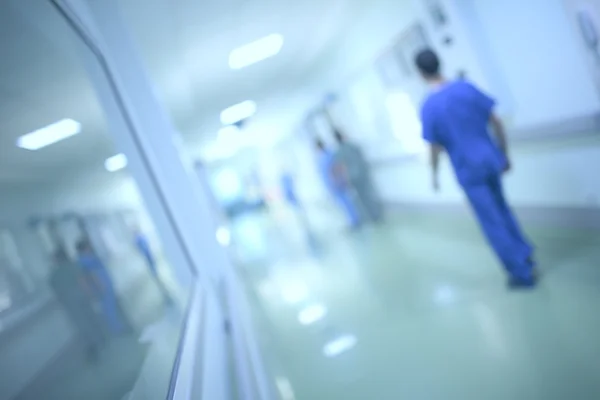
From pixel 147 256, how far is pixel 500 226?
2.18 metres

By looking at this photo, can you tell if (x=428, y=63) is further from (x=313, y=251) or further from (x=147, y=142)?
(x=313, y=251)

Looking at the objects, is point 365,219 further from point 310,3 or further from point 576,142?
point 576,142

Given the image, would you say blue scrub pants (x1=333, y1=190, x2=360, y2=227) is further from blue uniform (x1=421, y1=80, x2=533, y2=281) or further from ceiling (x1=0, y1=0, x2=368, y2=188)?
blue uniform (x1=421, y1=80, x2=533, y2=281)

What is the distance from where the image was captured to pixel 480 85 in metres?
4.18

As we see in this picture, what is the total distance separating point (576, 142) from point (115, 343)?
139 inches

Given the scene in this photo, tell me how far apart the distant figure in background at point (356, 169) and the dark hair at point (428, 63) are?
3.68 metres

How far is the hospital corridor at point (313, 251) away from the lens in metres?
0.98

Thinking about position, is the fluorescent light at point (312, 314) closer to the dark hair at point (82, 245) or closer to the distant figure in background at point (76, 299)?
the dark hair at point (82, 245)

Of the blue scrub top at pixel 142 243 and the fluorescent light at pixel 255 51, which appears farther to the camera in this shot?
the fluorescent light at pixel 255 51

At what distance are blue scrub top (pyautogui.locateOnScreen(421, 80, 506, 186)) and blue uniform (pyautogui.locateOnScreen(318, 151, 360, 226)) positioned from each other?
4.20 metres

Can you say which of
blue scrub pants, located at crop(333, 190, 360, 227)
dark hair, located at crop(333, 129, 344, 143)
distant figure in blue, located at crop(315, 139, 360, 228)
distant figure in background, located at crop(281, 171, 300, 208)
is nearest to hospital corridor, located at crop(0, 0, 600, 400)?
dark hair, located at crop(333, 129, 344, 143)

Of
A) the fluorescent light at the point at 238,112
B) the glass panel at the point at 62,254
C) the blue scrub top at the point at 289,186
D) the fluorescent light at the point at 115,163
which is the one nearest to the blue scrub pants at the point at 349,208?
the blue scrub top at the point at 289,186

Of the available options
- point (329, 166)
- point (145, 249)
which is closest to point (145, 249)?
point (145, 249)

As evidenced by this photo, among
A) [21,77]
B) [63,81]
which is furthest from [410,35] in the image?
[21,77]
